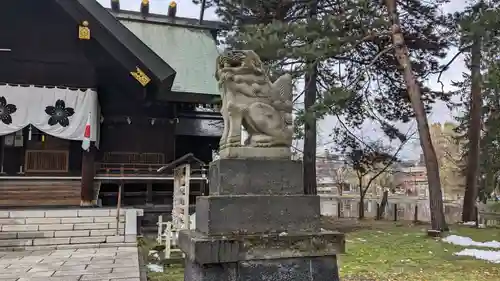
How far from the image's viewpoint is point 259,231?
4242 mm

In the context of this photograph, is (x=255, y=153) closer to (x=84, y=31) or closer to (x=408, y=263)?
(x=408, y=263)

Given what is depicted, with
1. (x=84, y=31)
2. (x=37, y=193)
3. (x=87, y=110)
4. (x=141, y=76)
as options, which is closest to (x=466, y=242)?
(x=141, y=76)

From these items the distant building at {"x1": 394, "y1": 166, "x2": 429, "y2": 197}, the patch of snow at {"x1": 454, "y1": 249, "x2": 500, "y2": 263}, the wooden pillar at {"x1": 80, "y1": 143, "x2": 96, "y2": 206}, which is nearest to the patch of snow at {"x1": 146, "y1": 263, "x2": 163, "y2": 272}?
the wooden pillar at {"x1": 80, "y1": 143, "x2": 96, "y2": 206}

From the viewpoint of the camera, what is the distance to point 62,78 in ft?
45.3

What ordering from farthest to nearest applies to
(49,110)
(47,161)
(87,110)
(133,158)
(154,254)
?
(133,158) → (47,161) → (87,110) → (49,110) → (154,254)

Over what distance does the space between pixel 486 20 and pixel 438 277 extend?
6628mm

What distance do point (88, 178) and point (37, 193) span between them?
5.40 ft

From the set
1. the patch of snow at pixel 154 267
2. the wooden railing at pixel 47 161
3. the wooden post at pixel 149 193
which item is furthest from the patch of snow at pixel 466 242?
the wooden railing at pixel 47 161

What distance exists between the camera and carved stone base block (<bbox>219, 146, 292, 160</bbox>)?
4.43 metres

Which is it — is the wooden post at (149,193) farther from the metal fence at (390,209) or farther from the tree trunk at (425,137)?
the metal fence at (390,209)

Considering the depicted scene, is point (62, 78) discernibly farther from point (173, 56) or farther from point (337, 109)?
point (337, 109)

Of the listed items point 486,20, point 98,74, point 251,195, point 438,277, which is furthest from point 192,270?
point 98,74

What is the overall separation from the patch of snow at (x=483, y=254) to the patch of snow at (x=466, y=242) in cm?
77

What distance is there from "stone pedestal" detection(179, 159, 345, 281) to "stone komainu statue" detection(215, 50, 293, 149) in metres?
0.29
